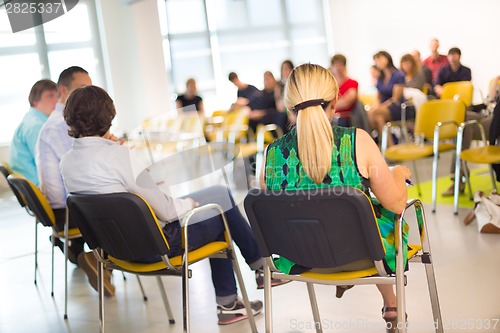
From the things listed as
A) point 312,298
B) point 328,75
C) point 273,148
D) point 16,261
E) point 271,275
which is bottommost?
point 16,261

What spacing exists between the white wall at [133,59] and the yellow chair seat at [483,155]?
22.9ft

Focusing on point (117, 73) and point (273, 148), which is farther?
point (117, 73)

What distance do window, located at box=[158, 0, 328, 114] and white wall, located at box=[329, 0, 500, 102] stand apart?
22.6 inches

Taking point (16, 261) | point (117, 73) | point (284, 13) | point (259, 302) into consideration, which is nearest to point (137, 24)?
point (117, 73)

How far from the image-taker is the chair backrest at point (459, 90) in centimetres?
759

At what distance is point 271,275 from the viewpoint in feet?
7.78

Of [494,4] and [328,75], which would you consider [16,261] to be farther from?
[494,4]

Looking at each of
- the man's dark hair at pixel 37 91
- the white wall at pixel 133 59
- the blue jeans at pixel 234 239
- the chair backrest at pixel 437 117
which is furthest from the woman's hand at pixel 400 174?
the white wall at pixel 133 59

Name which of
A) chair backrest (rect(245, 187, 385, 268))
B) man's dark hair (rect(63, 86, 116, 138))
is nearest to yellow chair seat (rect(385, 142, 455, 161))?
man's dark hair (rect(63, 86, 116, 138))

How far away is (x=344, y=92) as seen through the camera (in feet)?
23.7

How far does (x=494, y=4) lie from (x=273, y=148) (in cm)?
882

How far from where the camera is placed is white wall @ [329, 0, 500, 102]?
10.2 m

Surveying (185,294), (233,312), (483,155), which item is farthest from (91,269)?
(483,155)

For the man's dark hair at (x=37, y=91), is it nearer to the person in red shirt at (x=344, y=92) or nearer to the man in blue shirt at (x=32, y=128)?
the man in blue shirt at (x=32, y=128)
